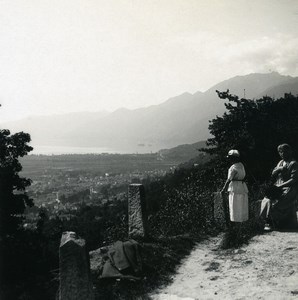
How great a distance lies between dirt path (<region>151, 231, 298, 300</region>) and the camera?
4480 millimetres

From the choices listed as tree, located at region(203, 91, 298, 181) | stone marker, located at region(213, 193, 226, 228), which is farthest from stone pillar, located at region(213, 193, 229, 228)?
tree, located at region(203, 91, 298, 181)

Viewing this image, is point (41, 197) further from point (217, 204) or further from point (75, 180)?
point (217, 204)

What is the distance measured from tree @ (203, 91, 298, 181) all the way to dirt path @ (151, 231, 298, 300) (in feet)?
33.0

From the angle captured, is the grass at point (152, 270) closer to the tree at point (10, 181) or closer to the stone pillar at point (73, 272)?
the stone pillar at point (73, 272)

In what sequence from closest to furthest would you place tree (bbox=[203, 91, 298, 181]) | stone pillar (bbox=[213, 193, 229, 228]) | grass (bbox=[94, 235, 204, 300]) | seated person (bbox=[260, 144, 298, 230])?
grass (bbox=[94, 235, 204, 300]) < seated person (bbox=[260, 144, 298, 230]) < stone pillar (bbox=[213, 193, 229, 228]) < tree (bbox=[203, 91, 298, 181])

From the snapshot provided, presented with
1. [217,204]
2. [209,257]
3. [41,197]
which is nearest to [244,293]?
[209,257]

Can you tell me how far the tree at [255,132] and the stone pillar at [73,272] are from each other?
13379mm

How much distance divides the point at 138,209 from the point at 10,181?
11556 mm

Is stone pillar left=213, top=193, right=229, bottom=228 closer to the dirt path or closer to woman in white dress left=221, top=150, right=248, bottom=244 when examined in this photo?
woman in white dress left=221, top=150, right=248, bottom=244

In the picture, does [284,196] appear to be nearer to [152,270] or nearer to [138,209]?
[138,209]

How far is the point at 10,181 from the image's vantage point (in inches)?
631

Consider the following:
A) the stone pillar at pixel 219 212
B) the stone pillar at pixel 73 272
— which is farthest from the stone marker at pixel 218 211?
the stone pillar at pixel 73 272

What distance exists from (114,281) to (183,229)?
4.36 metres

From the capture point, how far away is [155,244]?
6.63m
